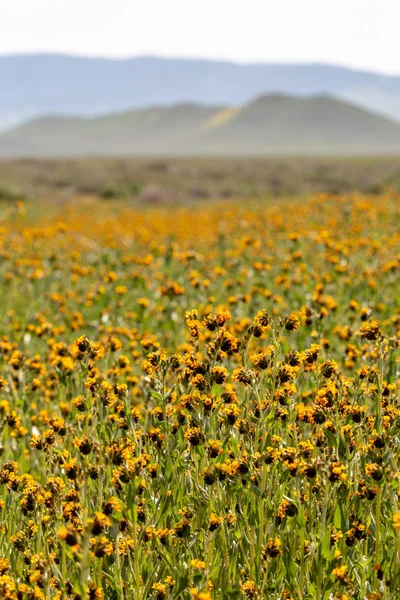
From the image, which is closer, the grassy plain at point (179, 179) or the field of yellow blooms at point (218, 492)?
the field of yellow blooms at point (218, 492)

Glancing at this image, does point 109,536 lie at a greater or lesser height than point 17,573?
greater

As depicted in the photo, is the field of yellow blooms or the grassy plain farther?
the grassy plain

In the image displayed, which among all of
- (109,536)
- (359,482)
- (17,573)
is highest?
(359,482)

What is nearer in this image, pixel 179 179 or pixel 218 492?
pixel 218 492

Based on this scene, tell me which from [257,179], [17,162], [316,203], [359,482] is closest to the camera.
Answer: [359,482]

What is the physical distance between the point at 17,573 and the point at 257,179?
2354 inches

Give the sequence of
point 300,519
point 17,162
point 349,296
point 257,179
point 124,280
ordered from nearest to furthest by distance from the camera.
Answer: point 300,519 → point 349,296 → point 124,280 → point 257,179 → point 17,162

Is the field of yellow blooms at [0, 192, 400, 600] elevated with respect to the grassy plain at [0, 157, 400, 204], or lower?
lower

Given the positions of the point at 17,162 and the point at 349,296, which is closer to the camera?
the point at 349,296

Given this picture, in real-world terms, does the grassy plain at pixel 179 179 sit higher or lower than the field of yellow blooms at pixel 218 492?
higher

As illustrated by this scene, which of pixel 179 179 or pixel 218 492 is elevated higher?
pixel 179 179

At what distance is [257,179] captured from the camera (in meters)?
61.9

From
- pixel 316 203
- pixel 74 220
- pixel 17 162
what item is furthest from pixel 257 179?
pixel 316 203

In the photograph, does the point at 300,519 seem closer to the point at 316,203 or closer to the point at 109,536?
the point at 109,536
